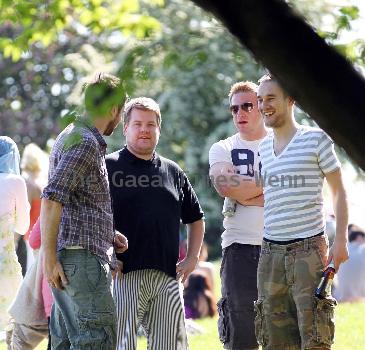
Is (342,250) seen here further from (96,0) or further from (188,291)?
(188,291)

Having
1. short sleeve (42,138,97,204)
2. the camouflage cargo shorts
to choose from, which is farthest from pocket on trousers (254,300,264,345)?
short sleeve (42,138,97,204)

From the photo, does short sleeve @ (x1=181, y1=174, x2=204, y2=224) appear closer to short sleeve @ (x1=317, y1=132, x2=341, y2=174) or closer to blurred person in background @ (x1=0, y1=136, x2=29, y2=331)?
short sleeve @ (x1=317, y1=132, x2=341, y2=174)

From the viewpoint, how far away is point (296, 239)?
21.1 ft

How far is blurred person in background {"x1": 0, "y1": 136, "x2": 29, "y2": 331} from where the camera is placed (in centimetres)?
826

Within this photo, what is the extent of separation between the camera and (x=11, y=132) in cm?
3184

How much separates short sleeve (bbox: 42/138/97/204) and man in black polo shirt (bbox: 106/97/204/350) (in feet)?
3.39

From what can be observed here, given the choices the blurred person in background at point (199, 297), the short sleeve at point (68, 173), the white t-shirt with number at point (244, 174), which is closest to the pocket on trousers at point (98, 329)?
the short sleeve at point (68, 173)

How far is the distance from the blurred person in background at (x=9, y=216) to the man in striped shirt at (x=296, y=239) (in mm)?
2423

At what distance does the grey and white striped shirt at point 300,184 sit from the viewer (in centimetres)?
645

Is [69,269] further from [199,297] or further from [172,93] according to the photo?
[172,93]

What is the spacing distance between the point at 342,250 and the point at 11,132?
1038 inches

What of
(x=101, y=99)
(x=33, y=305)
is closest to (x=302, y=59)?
(x=101, y=99)

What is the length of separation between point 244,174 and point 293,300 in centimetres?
126

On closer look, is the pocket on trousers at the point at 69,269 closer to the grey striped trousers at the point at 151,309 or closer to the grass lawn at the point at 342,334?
the grey striped trousers at the point at 151,309
